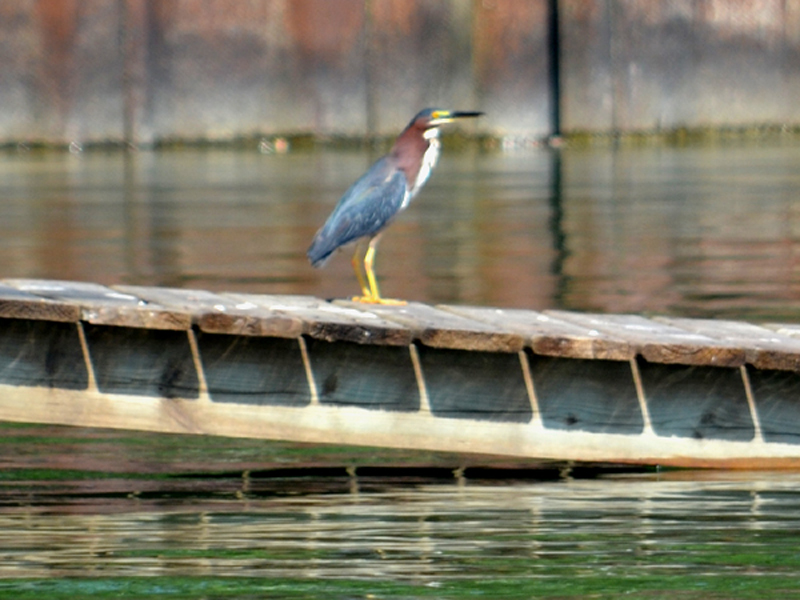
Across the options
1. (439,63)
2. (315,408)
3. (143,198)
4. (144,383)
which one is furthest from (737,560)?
(439,63)

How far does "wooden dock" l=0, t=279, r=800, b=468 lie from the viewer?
4.93 metres

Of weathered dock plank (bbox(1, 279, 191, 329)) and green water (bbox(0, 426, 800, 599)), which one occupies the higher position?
weathered dock plank (bbox(1, 279, 191, 329))

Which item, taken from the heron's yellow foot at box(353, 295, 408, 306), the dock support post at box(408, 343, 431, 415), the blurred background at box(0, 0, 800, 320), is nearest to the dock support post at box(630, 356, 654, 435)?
the dock support post at box(408, 343, 431, 415)

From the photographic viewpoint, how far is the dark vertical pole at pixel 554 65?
20500 mm

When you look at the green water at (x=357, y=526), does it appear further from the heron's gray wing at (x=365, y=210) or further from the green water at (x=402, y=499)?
the heron's gray wing at (x=365, y=210)

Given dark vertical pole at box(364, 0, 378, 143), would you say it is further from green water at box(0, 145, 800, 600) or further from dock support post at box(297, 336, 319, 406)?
dock support post at box(297, 336, 319, 406)

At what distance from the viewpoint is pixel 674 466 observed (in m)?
4.92

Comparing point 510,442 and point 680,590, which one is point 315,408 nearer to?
point 510,442

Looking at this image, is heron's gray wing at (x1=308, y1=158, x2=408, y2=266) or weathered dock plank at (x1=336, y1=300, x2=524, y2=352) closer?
weathered dock plank at (x1=336, y1=300, x2=524, y2=352)

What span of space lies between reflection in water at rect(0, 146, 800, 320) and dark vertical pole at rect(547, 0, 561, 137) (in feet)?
6.66

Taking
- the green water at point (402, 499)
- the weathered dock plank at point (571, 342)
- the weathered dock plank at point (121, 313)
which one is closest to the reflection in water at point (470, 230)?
the green water at point (402, 499)

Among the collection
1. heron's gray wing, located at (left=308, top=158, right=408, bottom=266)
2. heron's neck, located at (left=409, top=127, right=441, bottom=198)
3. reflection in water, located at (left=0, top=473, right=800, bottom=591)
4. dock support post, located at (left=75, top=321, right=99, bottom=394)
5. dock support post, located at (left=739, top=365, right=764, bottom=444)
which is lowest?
reflection in water, located at (left=0, top=473, right=800, bottom=591)

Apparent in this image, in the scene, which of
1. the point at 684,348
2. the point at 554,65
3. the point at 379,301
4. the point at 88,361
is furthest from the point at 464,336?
the point at 554,65

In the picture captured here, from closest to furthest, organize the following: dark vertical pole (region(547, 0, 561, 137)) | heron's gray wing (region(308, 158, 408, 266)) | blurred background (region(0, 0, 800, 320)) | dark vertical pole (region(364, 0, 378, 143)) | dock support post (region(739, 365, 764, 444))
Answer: dock support post (region(739, 365, 764, 444))
heron's gray wing (region(308, 158, 408, 266))
blurred background (region(0, 0, 800, 320))
dark vertical pole (region(364, 0, 378, 143))
dark vertical pole (region(547, 0, 561, 137))
